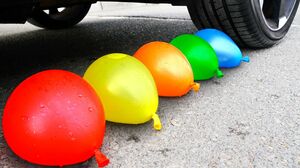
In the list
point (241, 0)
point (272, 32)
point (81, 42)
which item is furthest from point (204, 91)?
point (81, 42)

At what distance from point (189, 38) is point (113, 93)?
521mm

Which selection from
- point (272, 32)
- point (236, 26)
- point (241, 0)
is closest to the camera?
point (241, 0)

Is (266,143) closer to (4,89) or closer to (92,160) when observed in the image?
(92,160)

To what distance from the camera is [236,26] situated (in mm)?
1479

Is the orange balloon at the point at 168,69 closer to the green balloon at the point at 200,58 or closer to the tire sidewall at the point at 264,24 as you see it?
the green balloon at the point at 200,58

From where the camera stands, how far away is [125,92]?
84 cm

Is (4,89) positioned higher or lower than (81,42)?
higher

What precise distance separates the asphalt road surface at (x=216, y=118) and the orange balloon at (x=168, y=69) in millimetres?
52

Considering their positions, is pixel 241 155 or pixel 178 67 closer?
pixel 241 155

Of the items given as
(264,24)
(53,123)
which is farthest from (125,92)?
(264,24)

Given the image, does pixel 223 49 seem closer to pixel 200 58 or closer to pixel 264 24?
pixel 200 58

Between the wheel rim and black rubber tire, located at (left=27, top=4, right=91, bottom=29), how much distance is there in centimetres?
149

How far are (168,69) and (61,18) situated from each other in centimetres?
183

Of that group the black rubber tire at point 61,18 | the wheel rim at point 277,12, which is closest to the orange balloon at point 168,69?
the wheel rim at point 277,12
